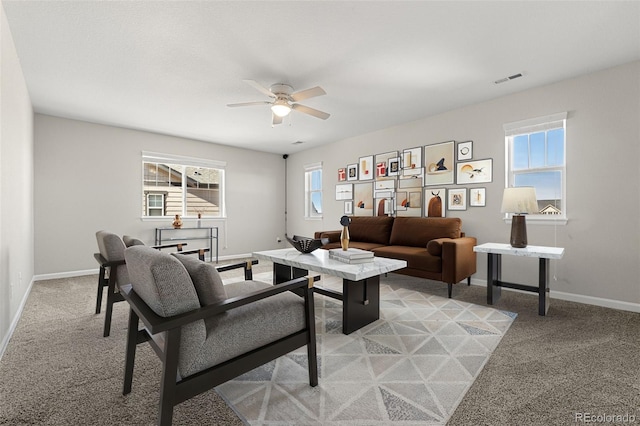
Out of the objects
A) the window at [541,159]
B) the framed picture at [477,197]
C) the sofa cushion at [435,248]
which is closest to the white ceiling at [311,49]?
the window at [541,159]

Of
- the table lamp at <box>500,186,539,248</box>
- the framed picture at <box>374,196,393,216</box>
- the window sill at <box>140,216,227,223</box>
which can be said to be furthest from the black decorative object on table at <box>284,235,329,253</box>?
the window sill at <box>140,216,227,223</box>

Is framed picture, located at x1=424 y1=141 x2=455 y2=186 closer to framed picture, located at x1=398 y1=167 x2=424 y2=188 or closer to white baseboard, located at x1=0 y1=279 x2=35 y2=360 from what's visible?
framed picture, located at x1=398 y1=167 x2=424 y2=188

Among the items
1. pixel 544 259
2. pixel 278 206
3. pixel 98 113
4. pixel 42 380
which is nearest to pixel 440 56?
pixel 544 259

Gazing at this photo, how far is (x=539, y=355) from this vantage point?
2031mm

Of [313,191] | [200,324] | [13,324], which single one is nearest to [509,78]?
[200,324]

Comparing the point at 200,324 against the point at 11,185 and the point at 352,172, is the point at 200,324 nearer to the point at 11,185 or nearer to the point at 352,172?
the point at 11,185

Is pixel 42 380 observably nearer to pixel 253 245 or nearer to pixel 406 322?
pixel 406 322

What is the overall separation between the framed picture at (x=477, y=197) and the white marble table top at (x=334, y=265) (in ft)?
6.70

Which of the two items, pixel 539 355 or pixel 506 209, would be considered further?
pixel 506 209

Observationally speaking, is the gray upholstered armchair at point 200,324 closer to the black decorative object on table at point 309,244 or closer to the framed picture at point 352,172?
the black decorative object on table at point 309,244

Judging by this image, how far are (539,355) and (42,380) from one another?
10.6 feet

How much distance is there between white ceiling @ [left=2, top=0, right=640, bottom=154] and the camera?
2164 mm

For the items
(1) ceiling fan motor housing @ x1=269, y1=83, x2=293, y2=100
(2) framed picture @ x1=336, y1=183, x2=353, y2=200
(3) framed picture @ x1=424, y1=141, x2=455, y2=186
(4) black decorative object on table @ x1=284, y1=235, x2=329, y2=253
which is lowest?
(4) black decorative object on table @ x1=284, y1=235, x2=329, y2=253

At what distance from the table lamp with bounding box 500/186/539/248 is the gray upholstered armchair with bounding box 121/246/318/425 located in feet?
8.32
